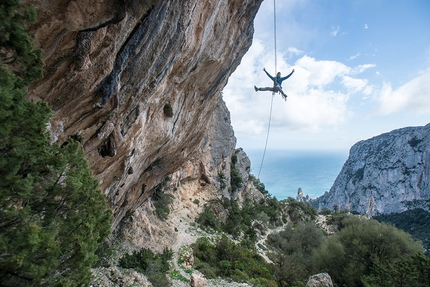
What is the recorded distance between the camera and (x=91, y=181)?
418 cm

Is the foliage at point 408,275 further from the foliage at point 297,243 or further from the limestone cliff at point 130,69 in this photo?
the limestone cliff at point 130,69

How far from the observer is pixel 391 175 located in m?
72.8

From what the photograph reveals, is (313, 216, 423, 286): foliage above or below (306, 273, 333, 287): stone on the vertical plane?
above

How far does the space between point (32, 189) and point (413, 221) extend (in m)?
82.5

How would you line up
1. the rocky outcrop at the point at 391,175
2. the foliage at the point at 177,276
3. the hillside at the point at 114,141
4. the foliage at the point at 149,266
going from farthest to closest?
the rocky outcrop at the point at 391,175 < the foliage at the point at 177,276 < the foliage at the point at 149,266 < the hillside at the point at 114,141

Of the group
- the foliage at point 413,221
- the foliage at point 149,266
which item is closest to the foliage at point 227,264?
the foliage at point 149,266

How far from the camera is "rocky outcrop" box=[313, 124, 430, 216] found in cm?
6862

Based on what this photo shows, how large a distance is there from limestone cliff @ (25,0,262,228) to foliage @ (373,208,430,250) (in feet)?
200

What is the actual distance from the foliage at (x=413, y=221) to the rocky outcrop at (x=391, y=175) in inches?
91.7

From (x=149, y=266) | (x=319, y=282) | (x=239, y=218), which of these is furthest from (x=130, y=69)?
(x=239, y=218)

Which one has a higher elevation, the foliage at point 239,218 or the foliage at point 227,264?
the foliage at point 239,218

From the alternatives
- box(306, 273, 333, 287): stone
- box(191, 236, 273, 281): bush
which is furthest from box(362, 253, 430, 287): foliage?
box(191, 236, 273, 281): bush

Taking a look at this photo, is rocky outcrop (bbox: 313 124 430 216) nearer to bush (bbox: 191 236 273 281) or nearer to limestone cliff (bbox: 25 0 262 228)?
bush (bbox: 191 236 273 281)

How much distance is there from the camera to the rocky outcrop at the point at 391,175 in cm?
6862
